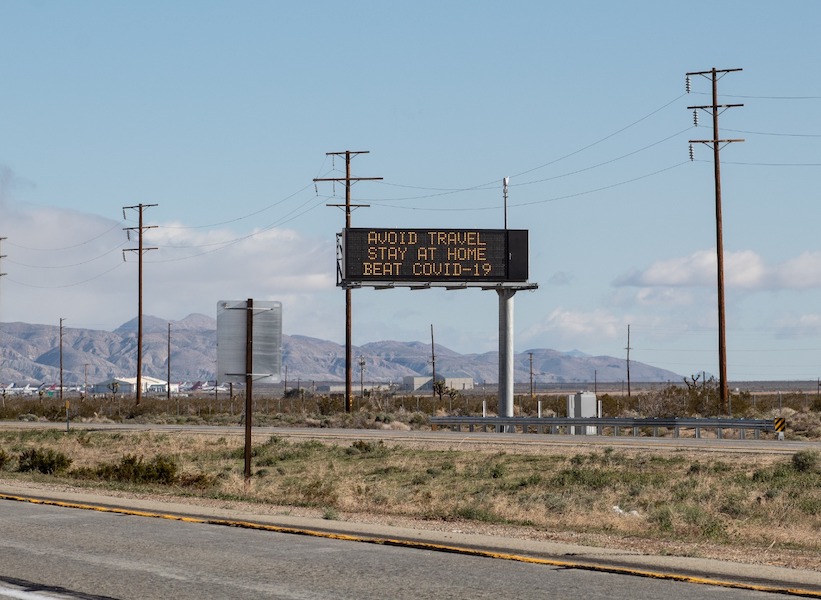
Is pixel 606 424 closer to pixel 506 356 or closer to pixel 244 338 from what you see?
pixel 506 356

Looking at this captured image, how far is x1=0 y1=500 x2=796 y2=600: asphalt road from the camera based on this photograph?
Result: 34.6 feet

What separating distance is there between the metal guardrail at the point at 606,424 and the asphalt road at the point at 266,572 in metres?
34.1

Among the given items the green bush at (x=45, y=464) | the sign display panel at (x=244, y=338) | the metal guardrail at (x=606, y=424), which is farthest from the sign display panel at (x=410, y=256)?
the sign display panel at (x=244, y=338)

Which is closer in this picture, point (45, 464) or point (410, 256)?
point (45, 464)

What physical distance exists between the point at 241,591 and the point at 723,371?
1814 inches

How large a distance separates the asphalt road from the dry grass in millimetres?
2766

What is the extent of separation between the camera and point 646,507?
83.7 feet

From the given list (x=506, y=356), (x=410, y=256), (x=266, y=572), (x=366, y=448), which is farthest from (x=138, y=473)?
(x=506, y=356)

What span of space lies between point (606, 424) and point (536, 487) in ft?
65.2

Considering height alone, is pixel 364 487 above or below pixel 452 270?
below

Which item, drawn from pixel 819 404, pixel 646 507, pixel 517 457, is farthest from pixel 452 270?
pixel 646 507

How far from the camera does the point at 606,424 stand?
1928 inches

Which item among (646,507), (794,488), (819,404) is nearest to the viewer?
(646,507)

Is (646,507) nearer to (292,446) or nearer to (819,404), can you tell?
(292,446)
